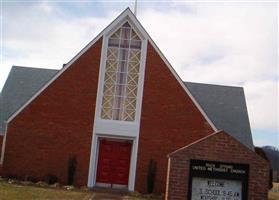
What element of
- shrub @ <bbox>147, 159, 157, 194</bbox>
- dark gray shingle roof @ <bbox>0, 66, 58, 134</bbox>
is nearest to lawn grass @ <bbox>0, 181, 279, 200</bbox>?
shrub @ <bbox>147, 159, 157, 194</bbox>

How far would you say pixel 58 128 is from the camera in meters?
23.3

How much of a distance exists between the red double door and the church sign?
12623mm

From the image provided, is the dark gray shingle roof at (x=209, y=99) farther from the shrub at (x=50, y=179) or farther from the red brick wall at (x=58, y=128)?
the shrub at (x=50, y=179)

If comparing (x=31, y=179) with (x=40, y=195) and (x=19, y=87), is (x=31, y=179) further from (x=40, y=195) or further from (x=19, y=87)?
(x=19, y=87)

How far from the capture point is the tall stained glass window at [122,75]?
23594mm

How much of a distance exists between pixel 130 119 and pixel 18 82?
10268 millimetres

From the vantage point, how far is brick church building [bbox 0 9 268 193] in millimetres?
23219

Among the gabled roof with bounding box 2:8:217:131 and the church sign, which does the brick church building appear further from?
the church sign

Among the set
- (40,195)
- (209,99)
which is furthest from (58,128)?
(209,99)

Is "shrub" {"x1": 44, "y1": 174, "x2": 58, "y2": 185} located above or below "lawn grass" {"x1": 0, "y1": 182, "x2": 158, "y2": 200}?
above

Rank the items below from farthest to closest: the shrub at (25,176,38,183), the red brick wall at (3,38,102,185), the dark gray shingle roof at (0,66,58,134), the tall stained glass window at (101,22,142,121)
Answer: the dark gray shingle roof at (0,66,58,134) → the tall stained glass window at (101,22,142,121) → the red brick wall at (3,38,102,185) → the shrub at (25,176,38,183)

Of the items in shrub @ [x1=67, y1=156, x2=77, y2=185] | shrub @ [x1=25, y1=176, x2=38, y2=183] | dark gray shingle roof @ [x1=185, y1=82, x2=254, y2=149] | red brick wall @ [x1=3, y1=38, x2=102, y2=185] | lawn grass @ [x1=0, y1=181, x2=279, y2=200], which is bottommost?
lawn grass @ [x1=0, y1=181, x2=279, y2=200]

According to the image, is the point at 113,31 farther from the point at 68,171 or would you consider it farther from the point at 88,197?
the point at 88,197

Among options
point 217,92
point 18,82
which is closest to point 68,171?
point 18,82
